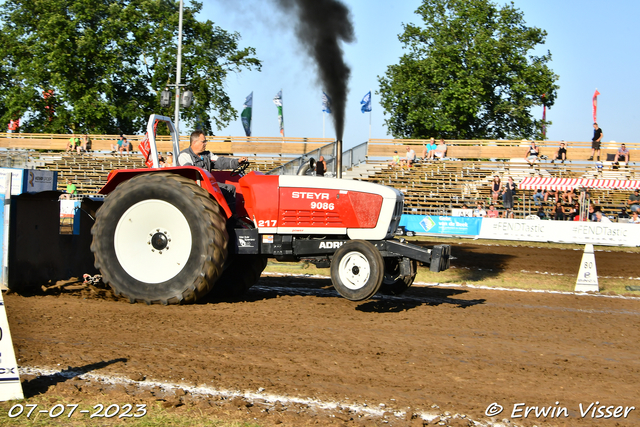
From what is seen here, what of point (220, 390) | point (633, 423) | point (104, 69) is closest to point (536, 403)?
point (633, 423)

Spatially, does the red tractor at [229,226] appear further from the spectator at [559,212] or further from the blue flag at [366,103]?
the blue flag at [366,103]

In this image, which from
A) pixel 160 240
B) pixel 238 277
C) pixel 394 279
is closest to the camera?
A: pixel 160 240

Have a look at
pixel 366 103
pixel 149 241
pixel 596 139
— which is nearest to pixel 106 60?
pixel 366 103

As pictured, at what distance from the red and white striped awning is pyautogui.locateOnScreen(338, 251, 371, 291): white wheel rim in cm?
1696

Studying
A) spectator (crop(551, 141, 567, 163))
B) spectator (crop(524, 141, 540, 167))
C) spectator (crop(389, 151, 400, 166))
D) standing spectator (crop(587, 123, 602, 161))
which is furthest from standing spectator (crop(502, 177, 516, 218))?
standing spectator (crop(587, 123, 602, 161))

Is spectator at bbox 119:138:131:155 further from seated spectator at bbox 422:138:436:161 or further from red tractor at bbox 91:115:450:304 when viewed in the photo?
red tractor at bbox 91:115:450:304

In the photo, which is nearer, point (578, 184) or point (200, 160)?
point (200, 160)

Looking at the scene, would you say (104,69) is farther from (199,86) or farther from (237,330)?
(237,330)

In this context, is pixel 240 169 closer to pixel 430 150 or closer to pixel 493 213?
pixel 493 213

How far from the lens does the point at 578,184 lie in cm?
2117

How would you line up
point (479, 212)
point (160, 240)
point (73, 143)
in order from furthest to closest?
point (73, 143), point (479, 212), point (160, 240)

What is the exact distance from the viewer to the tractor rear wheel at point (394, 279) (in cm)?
690

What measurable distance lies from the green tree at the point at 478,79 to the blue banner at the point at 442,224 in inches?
776

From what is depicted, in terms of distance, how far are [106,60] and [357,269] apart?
112 ft
